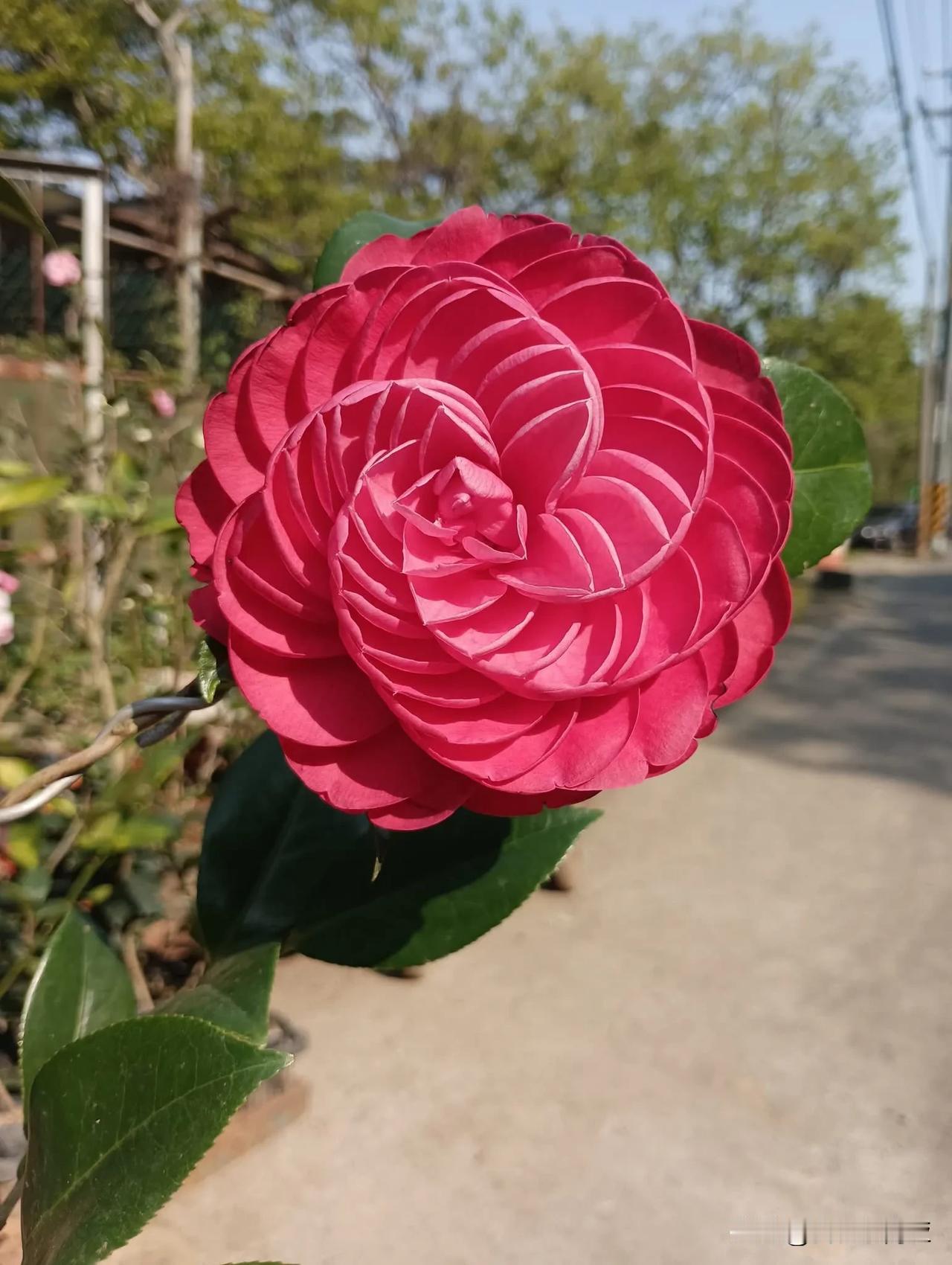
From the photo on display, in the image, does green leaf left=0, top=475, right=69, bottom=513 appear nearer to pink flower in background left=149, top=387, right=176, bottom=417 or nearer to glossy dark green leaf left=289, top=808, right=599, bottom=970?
glossy dark green leaf left=289, top=808, right=599, bottom=970

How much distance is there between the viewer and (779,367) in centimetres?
54

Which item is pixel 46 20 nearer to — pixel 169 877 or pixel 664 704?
pixel 169 877

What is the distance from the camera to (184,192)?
6715 mm

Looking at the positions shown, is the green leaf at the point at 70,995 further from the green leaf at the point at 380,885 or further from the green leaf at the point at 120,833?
the green leaf at the point at 120,833

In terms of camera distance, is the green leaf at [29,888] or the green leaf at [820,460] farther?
the green leaf at [29,888]

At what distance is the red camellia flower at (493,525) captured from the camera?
381mm

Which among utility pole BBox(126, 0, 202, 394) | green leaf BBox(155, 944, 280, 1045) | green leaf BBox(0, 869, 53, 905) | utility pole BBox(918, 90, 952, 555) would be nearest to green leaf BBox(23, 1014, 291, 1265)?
green leaf BBox(155, 944, 280, 1045)

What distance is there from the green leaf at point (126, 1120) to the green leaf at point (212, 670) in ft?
0.47

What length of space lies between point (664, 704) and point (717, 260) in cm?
1671

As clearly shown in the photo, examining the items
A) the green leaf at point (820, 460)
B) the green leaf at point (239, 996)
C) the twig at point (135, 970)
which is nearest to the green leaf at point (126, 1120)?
the green leaf at point (239, 996)

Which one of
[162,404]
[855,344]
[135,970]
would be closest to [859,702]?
[162,404]

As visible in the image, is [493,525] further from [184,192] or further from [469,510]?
[184,192]

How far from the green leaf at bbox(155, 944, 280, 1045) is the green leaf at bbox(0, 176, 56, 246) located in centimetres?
42

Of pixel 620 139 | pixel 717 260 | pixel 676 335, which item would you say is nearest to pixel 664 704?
pixel 676 335
